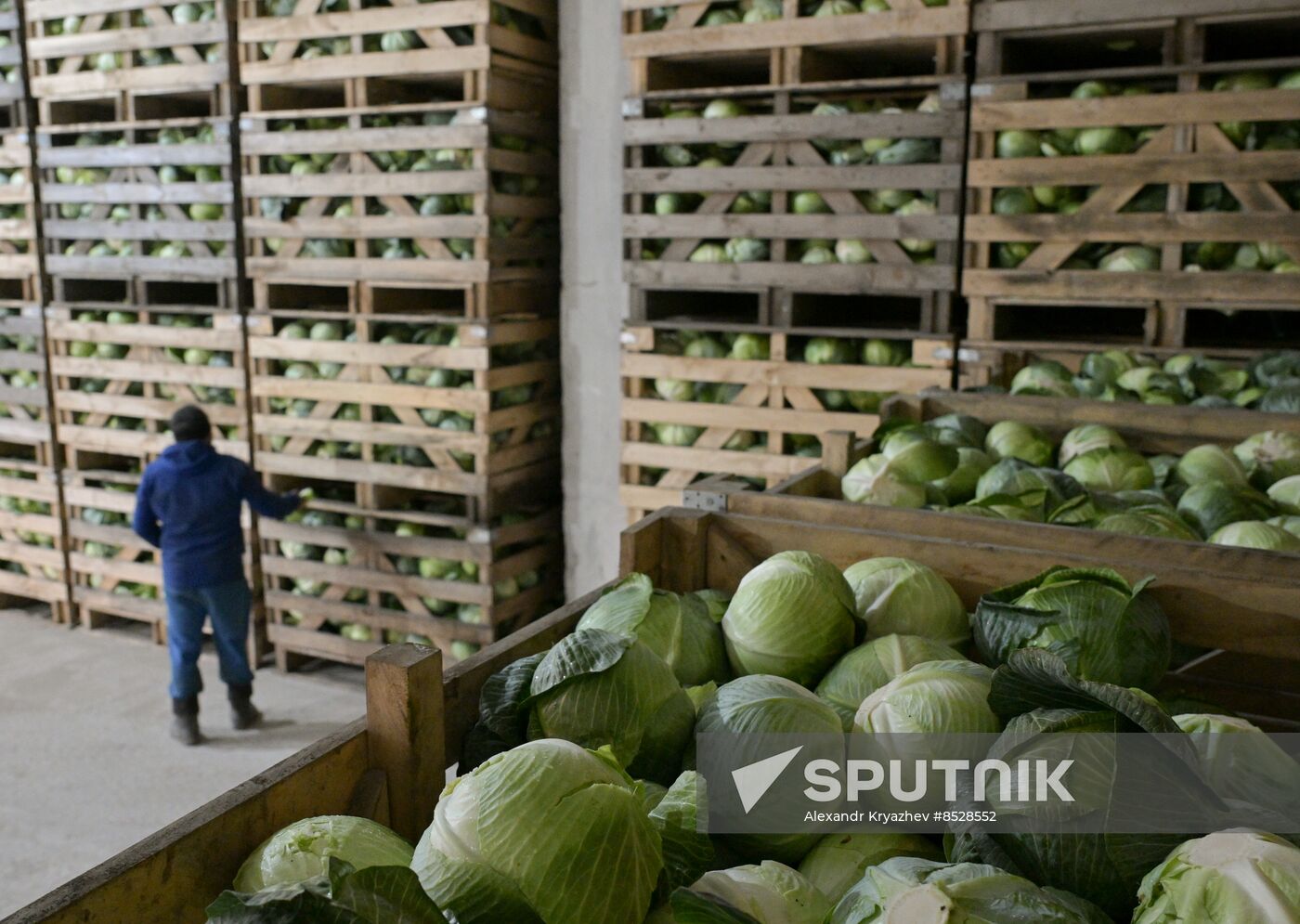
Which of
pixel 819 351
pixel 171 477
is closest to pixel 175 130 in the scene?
pixel 171 477

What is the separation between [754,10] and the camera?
4805mm

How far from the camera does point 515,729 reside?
4.87 feet

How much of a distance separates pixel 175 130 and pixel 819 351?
155 inches

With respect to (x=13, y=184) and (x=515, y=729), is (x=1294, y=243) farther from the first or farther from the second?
(x=13, y=184)

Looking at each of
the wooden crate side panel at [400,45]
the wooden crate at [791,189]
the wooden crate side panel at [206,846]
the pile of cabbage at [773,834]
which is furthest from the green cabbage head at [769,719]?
the wooden crate side panel at [400,45]

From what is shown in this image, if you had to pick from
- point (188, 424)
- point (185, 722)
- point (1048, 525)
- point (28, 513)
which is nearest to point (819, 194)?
point (1048, 525)

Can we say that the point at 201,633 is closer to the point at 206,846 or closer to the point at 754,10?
the point at 754,10

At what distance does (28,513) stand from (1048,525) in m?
6.75

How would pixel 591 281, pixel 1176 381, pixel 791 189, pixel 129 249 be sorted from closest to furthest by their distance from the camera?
pixel 1176 381 → pixel 791 189 → pixel 591 281 → pixel 129 249

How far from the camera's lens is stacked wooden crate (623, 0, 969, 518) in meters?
4.55

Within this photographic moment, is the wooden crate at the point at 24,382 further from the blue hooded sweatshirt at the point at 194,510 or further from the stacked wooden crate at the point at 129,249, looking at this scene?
the blue hooded sweatshirt at the point at 194,510

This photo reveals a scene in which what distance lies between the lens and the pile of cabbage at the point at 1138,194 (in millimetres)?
4074

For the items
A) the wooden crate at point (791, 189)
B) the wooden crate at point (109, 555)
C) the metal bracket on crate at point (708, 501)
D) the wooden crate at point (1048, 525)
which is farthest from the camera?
the wooden crate at point (109, 555)

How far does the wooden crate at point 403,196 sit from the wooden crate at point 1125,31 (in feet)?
7.54
